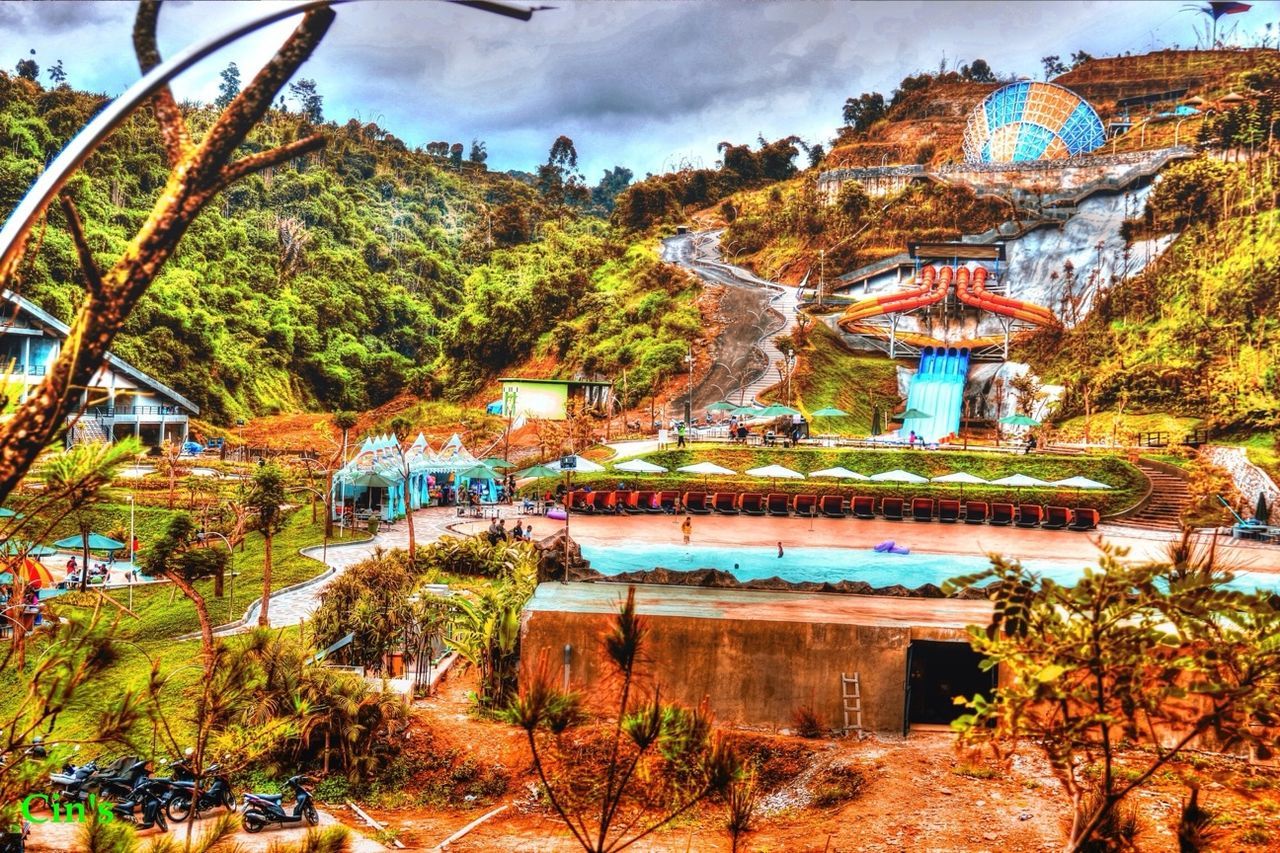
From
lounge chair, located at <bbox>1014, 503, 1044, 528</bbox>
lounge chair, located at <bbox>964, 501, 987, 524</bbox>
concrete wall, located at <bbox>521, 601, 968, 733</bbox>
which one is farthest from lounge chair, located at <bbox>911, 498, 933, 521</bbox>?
concrete wall, located at <bbox>521, 601, 968, 733</bbox>

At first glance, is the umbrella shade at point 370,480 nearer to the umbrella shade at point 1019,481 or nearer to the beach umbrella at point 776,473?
the beach umbrella at point 776,473

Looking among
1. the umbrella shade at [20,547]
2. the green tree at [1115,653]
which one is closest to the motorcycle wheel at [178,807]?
the umbrella shade at [20,547]

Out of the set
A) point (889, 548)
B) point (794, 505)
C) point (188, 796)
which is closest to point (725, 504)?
point (794, 505)

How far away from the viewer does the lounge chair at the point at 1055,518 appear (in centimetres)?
1728

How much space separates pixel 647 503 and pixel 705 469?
1.50m

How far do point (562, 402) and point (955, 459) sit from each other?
1223cm

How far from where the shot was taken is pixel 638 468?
19.5m

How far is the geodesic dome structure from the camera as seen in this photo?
130 feet

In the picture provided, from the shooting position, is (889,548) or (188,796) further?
(889,548)

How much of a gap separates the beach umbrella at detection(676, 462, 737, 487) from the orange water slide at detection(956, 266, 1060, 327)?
12282 mm

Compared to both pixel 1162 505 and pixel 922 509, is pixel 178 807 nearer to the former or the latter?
pixel 922 509

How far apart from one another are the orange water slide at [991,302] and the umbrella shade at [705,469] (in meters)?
12.4

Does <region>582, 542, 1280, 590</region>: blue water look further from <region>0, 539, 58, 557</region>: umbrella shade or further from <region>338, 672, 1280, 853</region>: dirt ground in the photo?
<region>0, 539, 58, 557</region>: umbrella shade

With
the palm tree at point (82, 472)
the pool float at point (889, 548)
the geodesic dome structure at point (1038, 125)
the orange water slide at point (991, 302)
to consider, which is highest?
the geodesic dome structure at point (1038, 125)
